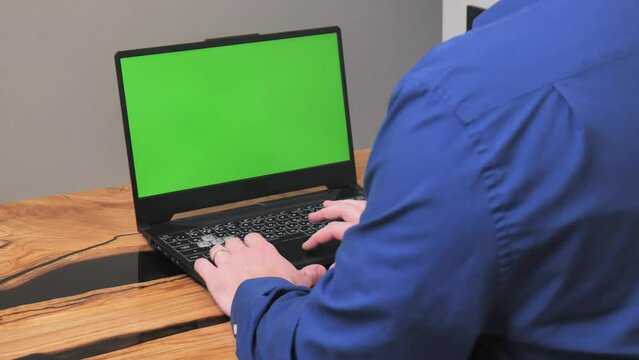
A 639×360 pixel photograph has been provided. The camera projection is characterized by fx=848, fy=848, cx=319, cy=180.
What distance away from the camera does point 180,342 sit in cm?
106

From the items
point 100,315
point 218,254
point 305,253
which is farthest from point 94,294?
point 305,253

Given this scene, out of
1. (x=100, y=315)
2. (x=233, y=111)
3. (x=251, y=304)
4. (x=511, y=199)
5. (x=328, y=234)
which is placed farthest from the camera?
(x=233, y=111)

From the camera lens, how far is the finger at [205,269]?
116cm

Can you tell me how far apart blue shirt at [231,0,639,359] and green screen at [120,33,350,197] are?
729mm

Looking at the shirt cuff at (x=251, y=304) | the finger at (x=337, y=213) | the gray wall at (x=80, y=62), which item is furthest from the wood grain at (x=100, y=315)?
the gray wall at (x=80, y=62)

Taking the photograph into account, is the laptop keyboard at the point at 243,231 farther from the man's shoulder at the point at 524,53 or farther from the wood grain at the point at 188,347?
the man's shoulder at the point at 524,53

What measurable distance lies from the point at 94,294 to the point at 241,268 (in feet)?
0.71

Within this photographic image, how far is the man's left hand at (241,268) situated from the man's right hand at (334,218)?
2.1 inches

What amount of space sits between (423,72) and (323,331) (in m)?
0.25

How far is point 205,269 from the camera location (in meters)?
1.18

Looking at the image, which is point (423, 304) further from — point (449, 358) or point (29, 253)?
point (29, 253)

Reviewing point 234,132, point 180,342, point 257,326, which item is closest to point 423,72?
point 257,326

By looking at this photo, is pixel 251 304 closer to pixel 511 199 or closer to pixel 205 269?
pixel 205 269

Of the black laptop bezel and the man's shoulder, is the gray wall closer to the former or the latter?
the black laptop bezel
